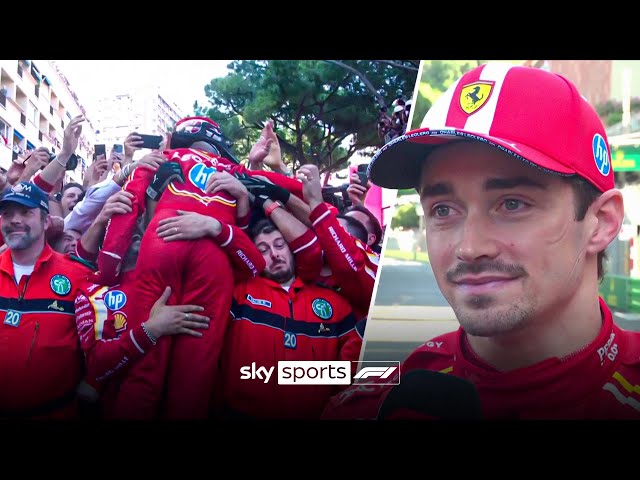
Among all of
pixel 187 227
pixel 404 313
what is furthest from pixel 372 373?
pixel 187 227

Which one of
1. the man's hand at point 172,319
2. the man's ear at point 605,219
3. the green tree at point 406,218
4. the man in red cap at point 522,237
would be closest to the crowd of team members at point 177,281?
the man's hand at point 172,319

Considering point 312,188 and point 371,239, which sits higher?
point 312,188

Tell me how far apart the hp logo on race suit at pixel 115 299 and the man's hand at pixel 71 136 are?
0.70 metres

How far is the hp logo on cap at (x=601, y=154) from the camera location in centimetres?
253

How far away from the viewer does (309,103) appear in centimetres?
296

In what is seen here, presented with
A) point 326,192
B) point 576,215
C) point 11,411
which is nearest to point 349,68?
point 326,192

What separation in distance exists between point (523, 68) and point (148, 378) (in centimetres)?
212

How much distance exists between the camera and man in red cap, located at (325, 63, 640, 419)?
248 cm

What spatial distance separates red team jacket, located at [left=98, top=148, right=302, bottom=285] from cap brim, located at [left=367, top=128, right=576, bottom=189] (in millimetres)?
670

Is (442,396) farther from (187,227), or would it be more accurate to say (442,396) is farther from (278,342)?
(187,227)

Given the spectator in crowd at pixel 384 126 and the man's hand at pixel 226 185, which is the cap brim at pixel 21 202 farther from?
the spectator in crowd at pixel 384 126

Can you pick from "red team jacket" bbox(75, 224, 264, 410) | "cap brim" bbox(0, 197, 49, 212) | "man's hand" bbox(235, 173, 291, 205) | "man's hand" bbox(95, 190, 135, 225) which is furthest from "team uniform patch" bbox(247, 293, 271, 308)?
"cap brim" bbox(0, 197, 49, 212)

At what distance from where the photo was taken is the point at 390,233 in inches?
112

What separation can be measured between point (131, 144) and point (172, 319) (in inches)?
33.4
